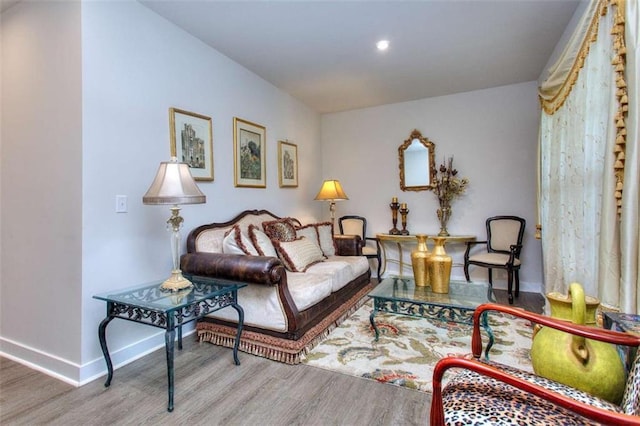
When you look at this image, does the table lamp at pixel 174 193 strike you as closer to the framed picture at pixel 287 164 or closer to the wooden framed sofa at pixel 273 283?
the wooden framed sofa at pixel 273 283

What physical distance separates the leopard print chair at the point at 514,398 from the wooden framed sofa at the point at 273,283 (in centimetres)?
127

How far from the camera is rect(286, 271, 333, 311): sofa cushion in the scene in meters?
2.31

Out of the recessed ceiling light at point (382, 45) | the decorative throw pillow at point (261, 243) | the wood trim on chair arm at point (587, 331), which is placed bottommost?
the wood trim on chair arm at point (587, 331)

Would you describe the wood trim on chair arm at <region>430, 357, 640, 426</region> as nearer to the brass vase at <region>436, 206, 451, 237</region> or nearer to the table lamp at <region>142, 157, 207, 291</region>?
the table lamp at <region>142, 157, 207, 291</region>

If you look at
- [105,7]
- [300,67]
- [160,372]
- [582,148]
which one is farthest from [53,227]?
[582,148]

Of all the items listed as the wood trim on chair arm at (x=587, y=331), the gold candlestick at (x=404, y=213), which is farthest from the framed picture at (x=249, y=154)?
the wood trim on chair arm at (x=587, y=331)

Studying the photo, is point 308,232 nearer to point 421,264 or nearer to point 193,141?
point 421,264

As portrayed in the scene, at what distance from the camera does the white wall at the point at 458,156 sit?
3936mm

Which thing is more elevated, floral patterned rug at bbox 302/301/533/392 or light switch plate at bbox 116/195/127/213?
light switch plate at bbox 116/195/127/213

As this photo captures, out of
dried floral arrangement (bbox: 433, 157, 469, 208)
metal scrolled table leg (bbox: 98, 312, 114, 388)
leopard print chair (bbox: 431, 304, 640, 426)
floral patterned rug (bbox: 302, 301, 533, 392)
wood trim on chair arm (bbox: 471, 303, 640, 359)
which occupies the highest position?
dried floral arrangement (bbox: 433, 157, 469, 208)

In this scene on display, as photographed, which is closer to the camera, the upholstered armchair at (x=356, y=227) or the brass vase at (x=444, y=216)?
the brass vase at (x=444, y=216)

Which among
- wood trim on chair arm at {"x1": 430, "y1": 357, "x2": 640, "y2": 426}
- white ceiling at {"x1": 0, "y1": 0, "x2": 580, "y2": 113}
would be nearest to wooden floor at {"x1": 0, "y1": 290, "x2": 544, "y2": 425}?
wood trim on chair arm at {"x1": 430, "y1": 357, "x2": 640, "y2": 426}

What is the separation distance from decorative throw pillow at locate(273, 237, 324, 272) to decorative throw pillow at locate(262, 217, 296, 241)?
90 millimetres

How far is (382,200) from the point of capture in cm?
475
